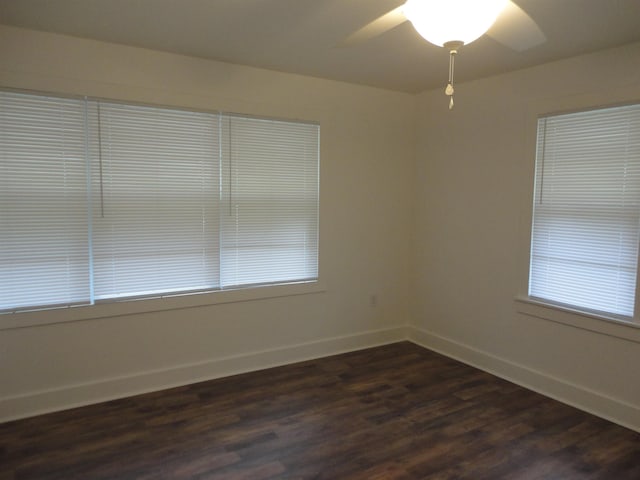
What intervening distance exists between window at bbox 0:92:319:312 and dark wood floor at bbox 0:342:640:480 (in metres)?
0.80

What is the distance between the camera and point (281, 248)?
368 centimetres

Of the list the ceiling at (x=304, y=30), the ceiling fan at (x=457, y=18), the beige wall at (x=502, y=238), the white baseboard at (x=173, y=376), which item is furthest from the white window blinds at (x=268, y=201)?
the ceiling fan at (x=457, y=18)

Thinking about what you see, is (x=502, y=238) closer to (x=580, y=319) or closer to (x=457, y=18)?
(x=580, y=319)

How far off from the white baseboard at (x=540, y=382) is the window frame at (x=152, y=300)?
1258 mm

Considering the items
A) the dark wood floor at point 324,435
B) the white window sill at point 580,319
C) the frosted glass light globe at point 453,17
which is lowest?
the dark wood floor at point 324,435

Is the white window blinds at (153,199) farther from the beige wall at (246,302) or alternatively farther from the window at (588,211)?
the window at (588,211)

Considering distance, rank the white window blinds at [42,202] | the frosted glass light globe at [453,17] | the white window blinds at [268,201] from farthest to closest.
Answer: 1. the white window blinds at [268,201]
2. the white window blinds at [42,202]
3. the frosted glass light globe at [453,17]

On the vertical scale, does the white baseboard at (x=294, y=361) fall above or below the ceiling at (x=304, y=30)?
below

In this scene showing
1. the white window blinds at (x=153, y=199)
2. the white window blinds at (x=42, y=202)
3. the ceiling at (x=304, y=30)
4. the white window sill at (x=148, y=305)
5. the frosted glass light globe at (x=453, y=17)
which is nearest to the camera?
the frosted glass light globe at (x=453, y=17)

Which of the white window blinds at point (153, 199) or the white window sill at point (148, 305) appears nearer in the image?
the white window sill at point (148, 305)

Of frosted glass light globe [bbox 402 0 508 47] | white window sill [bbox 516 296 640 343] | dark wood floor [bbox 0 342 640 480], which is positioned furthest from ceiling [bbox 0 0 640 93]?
dark wood floor [bbox 0 342 640 480]

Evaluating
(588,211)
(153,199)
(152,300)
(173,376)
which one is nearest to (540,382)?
(588,211)

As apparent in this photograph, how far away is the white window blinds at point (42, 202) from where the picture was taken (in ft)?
8.78

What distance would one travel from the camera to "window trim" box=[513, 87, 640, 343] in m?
2.76
